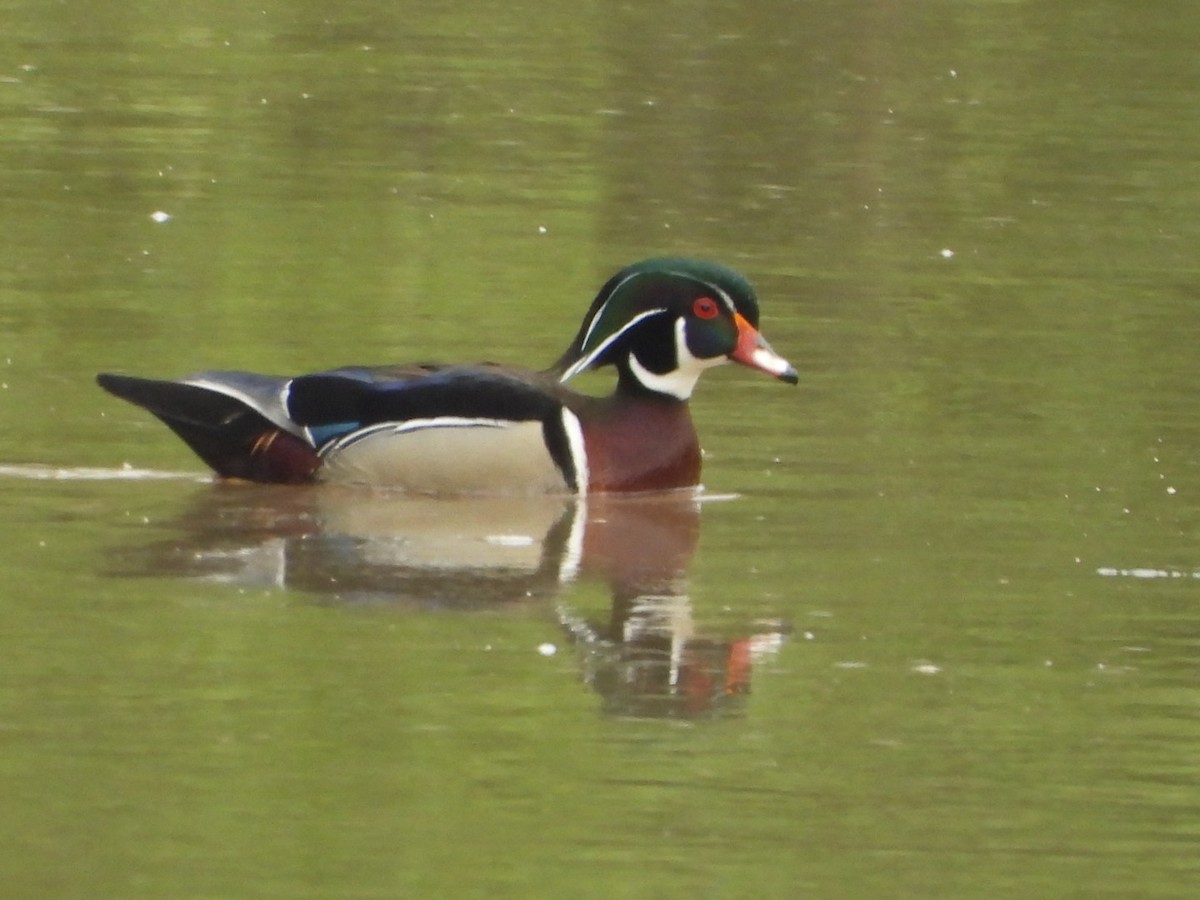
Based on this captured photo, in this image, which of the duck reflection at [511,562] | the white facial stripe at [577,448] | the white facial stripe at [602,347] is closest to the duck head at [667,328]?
the white facial stripe at [602,347]

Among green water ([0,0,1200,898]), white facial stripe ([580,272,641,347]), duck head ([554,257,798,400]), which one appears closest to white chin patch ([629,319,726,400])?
duck head ([554,257,798,400])

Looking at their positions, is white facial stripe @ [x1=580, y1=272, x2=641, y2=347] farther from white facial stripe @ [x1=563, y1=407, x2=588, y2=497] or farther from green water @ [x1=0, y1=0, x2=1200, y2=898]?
green water @ [x1=0, y1=0, x2=1200, y2=898]

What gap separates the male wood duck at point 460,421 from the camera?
9.97 metres

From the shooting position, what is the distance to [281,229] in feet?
47.5

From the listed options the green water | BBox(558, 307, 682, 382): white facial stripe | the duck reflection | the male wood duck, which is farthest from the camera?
BBox(558, 307, 682, 382): white facial stripe

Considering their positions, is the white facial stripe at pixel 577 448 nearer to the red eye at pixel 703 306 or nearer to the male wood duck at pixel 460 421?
the male wood duck at pixel 460 421

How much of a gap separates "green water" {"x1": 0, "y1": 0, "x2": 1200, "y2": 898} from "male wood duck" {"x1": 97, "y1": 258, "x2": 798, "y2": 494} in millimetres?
182

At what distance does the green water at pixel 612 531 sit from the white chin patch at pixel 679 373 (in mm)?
358

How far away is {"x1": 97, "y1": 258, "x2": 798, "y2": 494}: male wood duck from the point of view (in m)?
9.97

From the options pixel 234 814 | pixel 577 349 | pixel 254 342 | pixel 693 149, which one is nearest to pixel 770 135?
pixel 693 149

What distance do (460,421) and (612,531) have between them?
0.74 m

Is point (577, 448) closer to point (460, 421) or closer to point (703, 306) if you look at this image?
point (460, 421)

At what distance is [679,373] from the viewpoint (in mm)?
10430

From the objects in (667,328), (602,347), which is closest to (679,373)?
(667,328)
